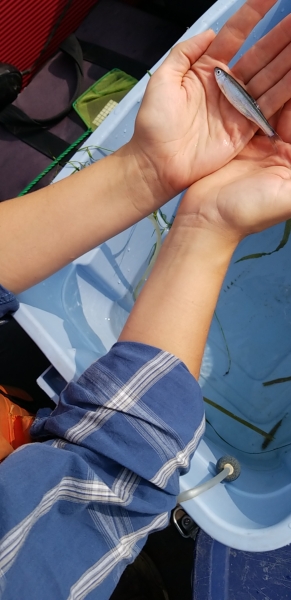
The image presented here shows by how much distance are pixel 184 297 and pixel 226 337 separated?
106 centimetres

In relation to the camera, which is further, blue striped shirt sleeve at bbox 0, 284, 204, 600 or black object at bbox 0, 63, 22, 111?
black object at bbox 0, 63, 22, 111

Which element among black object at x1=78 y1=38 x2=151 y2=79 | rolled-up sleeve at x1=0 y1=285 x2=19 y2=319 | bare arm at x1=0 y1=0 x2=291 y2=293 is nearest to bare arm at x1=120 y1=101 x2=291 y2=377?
bare arm at x1=0 y1=0 x2=291 y2=293

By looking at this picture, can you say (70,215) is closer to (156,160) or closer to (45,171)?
(156,160)

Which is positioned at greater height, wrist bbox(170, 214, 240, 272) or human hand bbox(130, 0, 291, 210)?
human hand bbox(130, 0, 291, 210)

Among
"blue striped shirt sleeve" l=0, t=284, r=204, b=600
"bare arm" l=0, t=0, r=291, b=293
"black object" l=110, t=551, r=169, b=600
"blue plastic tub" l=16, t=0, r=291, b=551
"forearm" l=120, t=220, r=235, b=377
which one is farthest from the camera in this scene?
"black object" l=110, t=551, r=169, b=600

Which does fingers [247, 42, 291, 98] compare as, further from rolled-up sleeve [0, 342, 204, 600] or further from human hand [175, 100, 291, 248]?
rolled-up sleeve [0, 342, 204, 600]

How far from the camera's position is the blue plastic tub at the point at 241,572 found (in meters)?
1.74

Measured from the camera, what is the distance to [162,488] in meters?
0.92

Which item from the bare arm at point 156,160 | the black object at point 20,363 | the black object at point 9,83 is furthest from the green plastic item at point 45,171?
the bare arm at point 156,160

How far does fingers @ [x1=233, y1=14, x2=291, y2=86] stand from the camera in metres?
1.30

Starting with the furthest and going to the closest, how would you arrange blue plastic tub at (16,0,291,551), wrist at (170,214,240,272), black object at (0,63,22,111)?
1. black object at (0,63,22,111)
2. blue plastic tub at (16,0,291,551)
3. wrist at (170,214,240,272)

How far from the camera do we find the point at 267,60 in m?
1.37

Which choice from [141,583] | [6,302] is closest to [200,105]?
[6,302]

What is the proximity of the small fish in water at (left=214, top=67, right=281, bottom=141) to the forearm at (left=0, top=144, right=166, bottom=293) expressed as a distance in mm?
328
